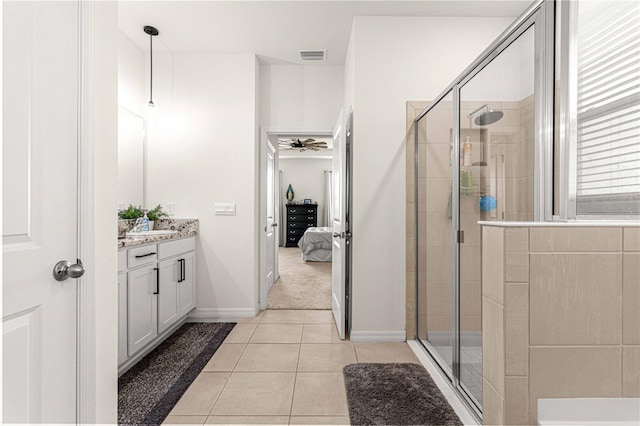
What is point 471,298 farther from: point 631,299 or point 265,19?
point 265,19

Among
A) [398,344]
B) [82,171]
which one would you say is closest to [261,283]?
[398,344]

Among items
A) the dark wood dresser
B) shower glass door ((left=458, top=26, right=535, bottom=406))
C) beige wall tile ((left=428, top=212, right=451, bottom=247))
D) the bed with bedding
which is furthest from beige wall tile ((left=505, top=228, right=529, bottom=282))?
the dark wood dresser

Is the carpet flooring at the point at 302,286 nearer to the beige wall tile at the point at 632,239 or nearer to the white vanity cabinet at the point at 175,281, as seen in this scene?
the white vanity cabinet at the point at 175,281

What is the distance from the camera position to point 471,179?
1943mm

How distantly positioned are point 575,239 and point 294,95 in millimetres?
3266

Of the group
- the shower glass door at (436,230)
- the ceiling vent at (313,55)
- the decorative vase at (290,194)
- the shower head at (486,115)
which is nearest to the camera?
the shower head at (486,115)

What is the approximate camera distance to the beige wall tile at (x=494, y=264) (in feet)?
3.35

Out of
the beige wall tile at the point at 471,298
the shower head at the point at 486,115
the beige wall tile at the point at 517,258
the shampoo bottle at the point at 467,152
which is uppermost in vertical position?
the shower head at the point at 486,115

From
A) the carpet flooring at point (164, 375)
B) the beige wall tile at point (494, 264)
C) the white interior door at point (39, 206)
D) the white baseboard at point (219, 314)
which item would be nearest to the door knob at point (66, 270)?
the white interior door at point (39, 206)

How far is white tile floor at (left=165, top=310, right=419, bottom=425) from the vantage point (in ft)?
6.11

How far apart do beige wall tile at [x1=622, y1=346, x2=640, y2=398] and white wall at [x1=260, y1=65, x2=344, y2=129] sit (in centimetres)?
320

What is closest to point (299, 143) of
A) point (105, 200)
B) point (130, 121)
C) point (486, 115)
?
point (130, 121)

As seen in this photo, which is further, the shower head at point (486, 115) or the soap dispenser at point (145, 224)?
the soap dispenser at point (145, 224)

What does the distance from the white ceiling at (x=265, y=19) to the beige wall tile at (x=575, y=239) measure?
2.41m
